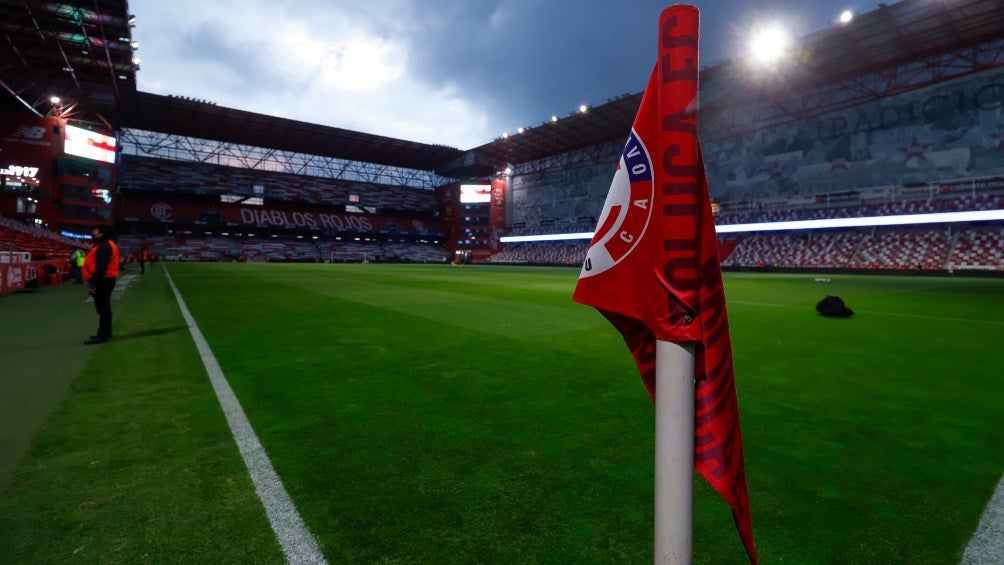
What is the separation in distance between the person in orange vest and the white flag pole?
313 inches

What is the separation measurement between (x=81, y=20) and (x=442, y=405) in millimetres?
42283

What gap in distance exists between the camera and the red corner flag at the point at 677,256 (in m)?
1.14

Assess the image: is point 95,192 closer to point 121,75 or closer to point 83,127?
point 83,127

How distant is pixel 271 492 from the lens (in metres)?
2.50

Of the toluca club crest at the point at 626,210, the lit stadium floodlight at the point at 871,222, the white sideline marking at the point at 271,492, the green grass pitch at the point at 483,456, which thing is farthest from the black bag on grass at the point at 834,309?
the lit stadium floodlight at the point at 871,222

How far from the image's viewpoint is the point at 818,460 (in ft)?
9.66

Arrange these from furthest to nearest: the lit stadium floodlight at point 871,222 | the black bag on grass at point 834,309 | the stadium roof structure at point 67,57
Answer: the lit stadium floodlight at point 871,222
the stadium roof structure at point 67,57
the black bag on grass at point 834,309

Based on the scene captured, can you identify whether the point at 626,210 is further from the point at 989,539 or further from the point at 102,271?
the point at 102,271

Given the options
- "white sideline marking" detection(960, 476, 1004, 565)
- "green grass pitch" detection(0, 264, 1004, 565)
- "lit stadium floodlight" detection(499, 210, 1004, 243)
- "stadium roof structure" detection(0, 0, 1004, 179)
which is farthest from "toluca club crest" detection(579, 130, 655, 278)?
"stadium roof structure" detection(0, 0, 1004, 179)

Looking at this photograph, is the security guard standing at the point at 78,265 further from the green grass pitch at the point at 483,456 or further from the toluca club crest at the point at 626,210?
the toluca club crest at the point at 626,210

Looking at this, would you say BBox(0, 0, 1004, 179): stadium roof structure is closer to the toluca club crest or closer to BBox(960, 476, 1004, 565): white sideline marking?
BBox(960, 476, 1004, 565): white sideline marking

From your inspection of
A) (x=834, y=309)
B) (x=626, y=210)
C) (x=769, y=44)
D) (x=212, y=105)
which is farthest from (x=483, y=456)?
(x=212, y=105)

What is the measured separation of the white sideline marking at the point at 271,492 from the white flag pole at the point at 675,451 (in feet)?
4.97

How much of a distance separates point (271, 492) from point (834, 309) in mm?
10813
